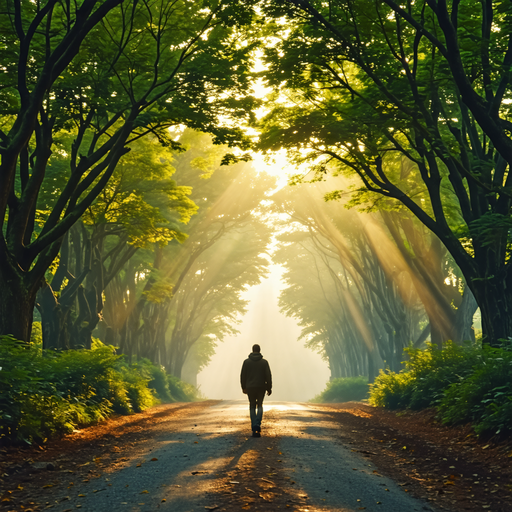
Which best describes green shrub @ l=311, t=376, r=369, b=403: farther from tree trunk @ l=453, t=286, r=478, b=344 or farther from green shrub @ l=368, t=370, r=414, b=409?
green shrub @ l=368, t=370, r=414, b=409

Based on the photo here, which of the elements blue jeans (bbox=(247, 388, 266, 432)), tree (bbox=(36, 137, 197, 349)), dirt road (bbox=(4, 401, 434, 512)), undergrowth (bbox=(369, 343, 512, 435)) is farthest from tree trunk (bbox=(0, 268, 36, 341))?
undergrowth (bbox=(369, 343, 512, 435))

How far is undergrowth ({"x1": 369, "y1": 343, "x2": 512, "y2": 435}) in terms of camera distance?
29.2 ft

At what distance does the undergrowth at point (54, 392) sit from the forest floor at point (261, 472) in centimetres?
38

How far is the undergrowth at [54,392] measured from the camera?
857 centimetres

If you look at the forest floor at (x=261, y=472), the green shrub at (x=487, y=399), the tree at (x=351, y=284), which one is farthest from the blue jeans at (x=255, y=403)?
the tree at (x=351, y=284)

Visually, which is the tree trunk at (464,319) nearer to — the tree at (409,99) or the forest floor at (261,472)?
the tree at (409,99)

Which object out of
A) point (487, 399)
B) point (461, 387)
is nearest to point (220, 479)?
point (487, 399)

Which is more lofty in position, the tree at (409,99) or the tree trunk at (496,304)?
the tree at (409,99)

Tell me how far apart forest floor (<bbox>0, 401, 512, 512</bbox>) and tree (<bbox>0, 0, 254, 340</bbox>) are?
13.2 ft

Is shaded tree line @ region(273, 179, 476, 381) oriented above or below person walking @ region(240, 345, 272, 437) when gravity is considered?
above

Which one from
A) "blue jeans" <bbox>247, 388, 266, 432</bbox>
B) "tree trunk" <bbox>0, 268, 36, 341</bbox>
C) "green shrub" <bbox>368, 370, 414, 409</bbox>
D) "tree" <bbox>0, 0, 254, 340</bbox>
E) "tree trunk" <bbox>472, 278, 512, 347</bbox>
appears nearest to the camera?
"blue jeans" <bbox>247, 388, 266, 432</bbox>

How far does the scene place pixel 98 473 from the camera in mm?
7004

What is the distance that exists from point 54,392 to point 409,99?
943cm

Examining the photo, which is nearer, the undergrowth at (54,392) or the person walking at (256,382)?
the undergrowth at (54,392)
